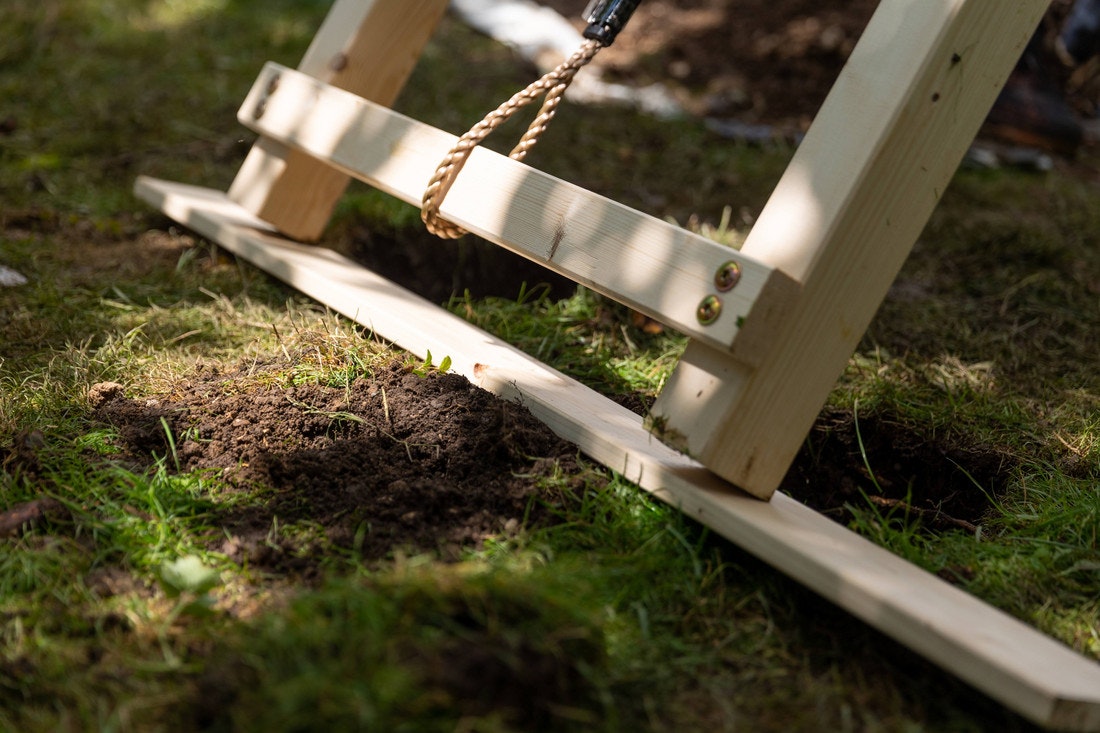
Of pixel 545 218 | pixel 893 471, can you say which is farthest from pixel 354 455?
pixel 893 471

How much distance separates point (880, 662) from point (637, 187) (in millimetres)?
2656

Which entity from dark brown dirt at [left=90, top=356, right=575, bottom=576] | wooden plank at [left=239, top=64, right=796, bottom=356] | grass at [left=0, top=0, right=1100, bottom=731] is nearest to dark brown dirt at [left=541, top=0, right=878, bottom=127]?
grass at [left=0, top=0, right=1100, bottom=731]

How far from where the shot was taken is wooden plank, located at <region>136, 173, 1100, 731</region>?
57.9 inches

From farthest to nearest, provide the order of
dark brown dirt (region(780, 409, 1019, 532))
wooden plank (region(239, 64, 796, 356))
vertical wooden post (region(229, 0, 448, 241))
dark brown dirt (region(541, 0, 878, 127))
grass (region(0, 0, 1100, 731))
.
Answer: dark brown dirt (region(541, 0, 878, 127))
vertical wooden post (region(229, 0, 448, 241))
dark brown dirt (region(780, 409, 1019, 532))
wooden plank (region(239, 64, 796, 356))
grass (region(0, 0, 1100, 731))

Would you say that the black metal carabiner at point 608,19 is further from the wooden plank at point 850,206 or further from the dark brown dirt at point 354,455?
the dark brown dirt at point 354,455

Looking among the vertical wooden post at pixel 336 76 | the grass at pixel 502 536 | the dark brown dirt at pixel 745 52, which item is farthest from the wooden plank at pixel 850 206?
the dark brown dirt at pixel 745 52

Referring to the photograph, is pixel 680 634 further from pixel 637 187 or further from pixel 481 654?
pixel 637 187

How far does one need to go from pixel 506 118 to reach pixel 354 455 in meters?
0.91

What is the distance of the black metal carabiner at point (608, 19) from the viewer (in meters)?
2.36

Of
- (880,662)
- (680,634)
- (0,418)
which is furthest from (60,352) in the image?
(880,662)

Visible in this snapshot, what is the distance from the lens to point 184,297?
9.73 ft

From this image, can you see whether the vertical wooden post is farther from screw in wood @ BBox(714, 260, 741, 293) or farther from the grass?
screw in wood @ BBox(714, 260, 741, 293)

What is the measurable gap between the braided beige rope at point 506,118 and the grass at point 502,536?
0.41 metres

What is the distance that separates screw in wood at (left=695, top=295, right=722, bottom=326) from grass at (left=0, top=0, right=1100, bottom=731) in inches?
15.3
